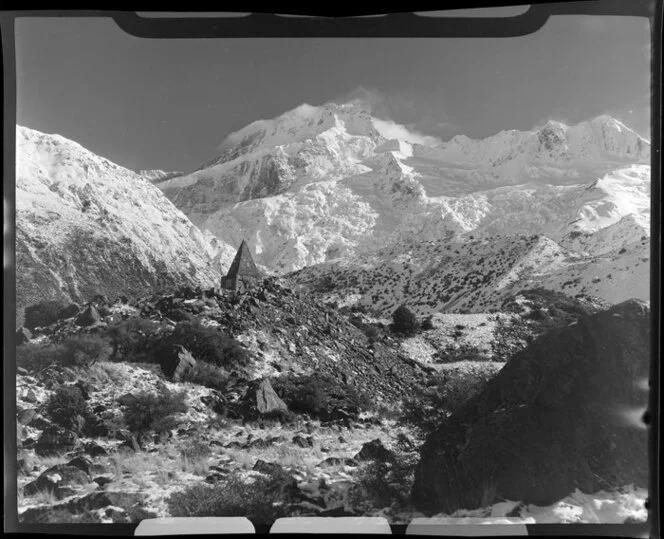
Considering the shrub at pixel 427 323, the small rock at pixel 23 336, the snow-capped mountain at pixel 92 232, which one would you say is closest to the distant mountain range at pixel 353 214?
the snow-capped mountain at pixel 92 232

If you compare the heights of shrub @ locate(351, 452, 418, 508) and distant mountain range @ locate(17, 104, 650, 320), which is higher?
distant mountain range @ locate(17, 104, 650, 320)

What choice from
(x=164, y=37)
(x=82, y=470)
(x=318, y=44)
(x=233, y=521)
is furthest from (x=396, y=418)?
(x=164, y=37)

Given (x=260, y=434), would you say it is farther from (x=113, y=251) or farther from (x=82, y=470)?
(x=113, y=251)

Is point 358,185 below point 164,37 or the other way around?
below

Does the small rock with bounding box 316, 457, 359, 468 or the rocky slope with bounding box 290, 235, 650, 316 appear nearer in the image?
the small rock with bounding box 316, 457, 359, 468

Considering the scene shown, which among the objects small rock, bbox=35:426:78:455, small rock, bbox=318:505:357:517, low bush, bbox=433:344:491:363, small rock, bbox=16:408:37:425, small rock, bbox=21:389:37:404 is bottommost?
small rock, bbox=318:505:357:517

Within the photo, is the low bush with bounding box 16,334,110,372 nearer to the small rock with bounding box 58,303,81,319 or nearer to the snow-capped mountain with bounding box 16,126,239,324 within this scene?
the small rock with bounding box 58,303,81,319

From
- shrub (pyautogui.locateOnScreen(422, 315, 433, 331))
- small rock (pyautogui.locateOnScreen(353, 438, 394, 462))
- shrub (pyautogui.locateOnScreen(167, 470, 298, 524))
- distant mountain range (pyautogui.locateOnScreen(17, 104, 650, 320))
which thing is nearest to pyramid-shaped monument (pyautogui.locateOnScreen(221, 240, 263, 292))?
distant mountain range (pyautogui.locateOnScreen(17, 104, 650, 320))
